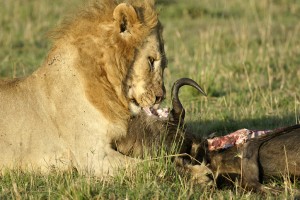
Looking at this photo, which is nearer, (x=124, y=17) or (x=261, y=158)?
(x=261, y=158)

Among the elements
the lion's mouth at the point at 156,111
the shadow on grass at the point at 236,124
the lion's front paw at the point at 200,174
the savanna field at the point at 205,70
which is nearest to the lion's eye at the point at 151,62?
the lion's mouth at the point at 156,111

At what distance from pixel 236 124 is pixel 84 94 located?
6.96 feet

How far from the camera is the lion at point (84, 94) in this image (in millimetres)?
5418

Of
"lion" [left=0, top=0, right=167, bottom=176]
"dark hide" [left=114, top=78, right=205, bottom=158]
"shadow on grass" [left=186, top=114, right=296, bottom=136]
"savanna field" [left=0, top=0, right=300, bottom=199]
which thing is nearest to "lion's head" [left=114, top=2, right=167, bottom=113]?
"lion" [left=0, top=0, right=167, bottom=176]

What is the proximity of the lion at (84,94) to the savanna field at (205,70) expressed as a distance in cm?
25

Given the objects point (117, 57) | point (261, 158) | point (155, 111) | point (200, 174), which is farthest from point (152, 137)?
point (261, 158)

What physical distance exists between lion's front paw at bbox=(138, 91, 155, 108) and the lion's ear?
473 millimetres

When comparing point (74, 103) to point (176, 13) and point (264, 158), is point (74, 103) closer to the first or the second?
point (264, 158)

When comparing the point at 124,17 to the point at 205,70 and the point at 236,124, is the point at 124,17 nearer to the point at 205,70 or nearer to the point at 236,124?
the point at 236,124

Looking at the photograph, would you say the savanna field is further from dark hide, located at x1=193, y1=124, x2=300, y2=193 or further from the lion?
the lion

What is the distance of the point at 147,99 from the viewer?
5547mm

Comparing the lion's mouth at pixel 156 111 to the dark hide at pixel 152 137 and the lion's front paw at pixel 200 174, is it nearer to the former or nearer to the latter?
the dark hide at pixel 152 137

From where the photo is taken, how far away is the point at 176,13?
42.7 ft

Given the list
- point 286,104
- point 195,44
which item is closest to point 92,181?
point 286,104
